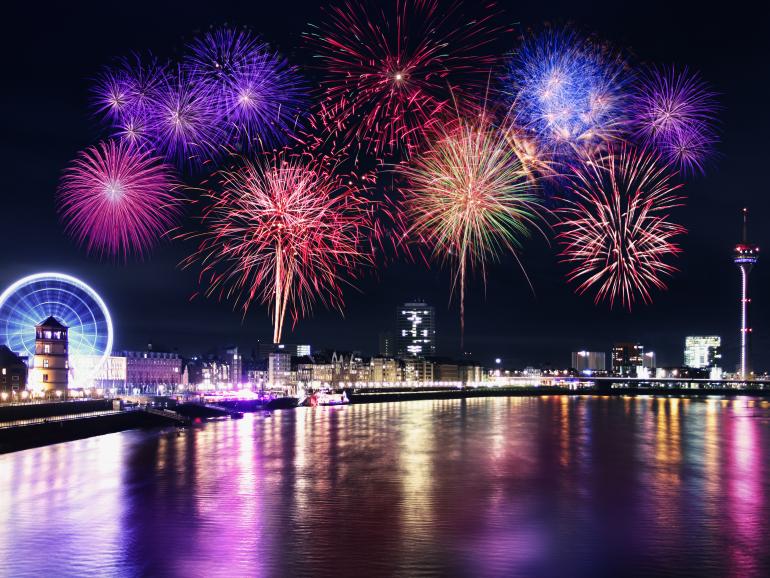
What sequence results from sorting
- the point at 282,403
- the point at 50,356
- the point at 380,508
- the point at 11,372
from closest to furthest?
1. the point at 380,508
2. the point at 50,356
3. the point at 11,372
4. the point at 282,403

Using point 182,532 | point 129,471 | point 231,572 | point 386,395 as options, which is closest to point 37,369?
point 129,471

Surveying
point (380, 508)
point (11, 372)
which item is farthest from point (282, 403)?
point (380, 508)

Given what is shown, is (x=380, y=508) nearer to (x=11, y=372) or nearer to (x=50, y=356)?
(x=50, y=356)

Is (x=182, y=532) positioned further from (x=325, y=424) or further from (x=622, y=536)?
(x=325, y=424)

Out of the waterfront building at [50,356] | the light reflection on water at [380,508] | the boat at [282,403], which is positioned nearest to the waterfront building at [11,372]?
the waterfront building at [50,356]

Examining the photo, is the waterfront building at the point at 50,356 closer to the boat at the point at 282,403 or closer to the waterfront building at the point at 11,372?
the waterfront building at the point at 11,372

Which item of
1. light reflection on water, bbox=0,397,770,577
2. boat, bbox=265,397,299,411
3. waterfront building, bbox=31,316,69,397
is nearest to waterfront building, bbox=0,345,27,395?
waterfront building, bbox=31,316,69,397
